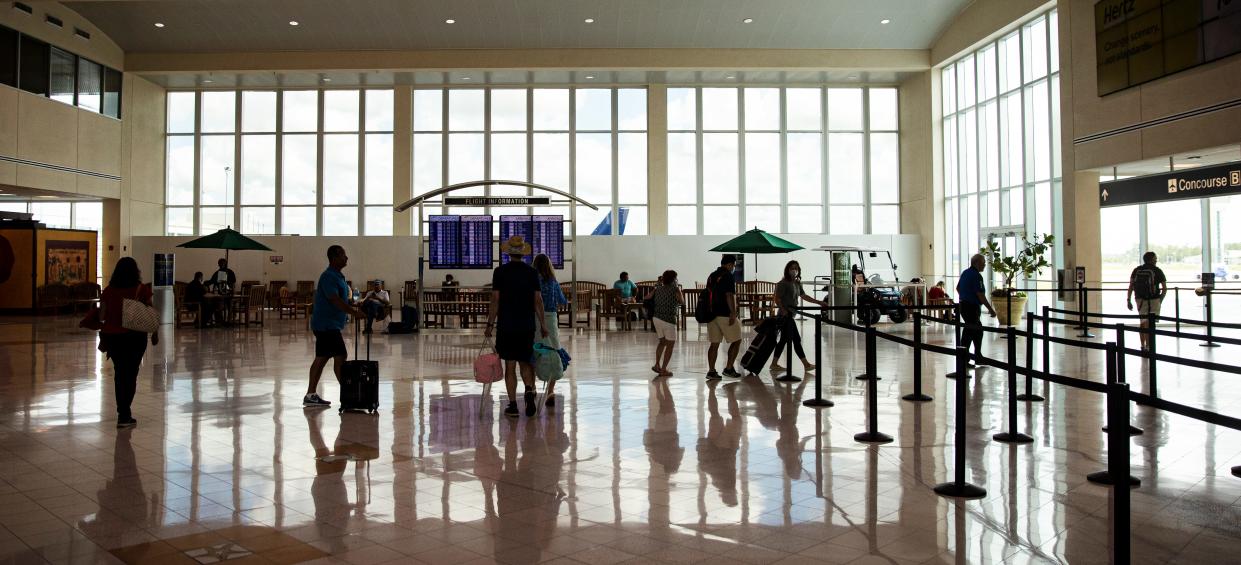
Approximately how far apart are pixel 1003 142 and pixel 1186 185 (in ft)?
37.6

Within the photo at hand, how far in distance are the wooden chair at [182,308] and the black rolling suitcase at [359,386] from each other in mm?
13141

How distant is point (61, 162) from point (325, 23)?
8009mm

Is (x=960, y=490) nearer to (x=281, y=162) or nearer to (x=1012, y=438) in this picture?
(x=1012, y=438)

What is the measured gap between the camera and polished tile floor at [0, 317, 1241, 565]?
4.09 m

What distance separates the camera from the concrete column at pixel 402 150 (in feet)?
93.1

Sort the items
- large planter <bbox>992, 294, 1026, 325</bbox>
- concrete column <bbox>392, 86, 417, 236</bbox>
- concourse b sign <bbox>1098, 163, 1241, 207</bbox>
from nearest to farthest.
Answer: concourse b sign <bbox>1098, 163, 1241, 207</bbox>, large planter <bbox>992, 294, 1026, 325</bbox>, concrete column <bbox>392, 86, 417, 236</bbox>

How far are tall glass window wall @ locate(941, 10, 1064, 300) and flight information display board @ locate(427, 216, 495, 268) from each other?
1379 centimetres

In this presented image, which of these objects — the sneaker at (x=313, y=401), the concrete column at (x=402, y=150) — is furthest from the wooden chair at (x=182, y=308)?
the sneaker at (x=313, y=401)

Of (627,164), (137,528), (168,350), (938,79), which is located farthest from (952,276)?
(137,528)

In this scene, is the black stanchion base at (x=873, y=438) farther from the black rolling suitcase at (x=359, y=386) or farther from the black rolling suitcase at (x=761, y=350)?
the black rolling suitcase at (x=359, y=386)

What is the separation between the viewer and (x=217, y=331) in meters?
18.2

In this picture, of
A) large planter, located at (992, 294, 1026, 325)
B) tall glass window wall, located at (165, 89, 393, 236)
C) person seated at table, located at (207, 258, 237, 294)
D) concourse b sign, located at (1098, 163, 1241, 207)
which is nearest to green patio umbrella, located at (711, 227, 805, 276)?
large planter, located at (992, 294, 1026, 325)

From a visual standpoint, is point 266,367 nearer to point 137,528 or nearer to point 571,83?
point 137,528

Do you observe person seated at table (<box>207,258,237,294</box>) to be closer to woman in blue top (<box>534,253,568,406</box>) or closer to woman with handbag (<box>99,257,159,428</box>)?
woman with handbag (<box>99,257,159,428</box>)
